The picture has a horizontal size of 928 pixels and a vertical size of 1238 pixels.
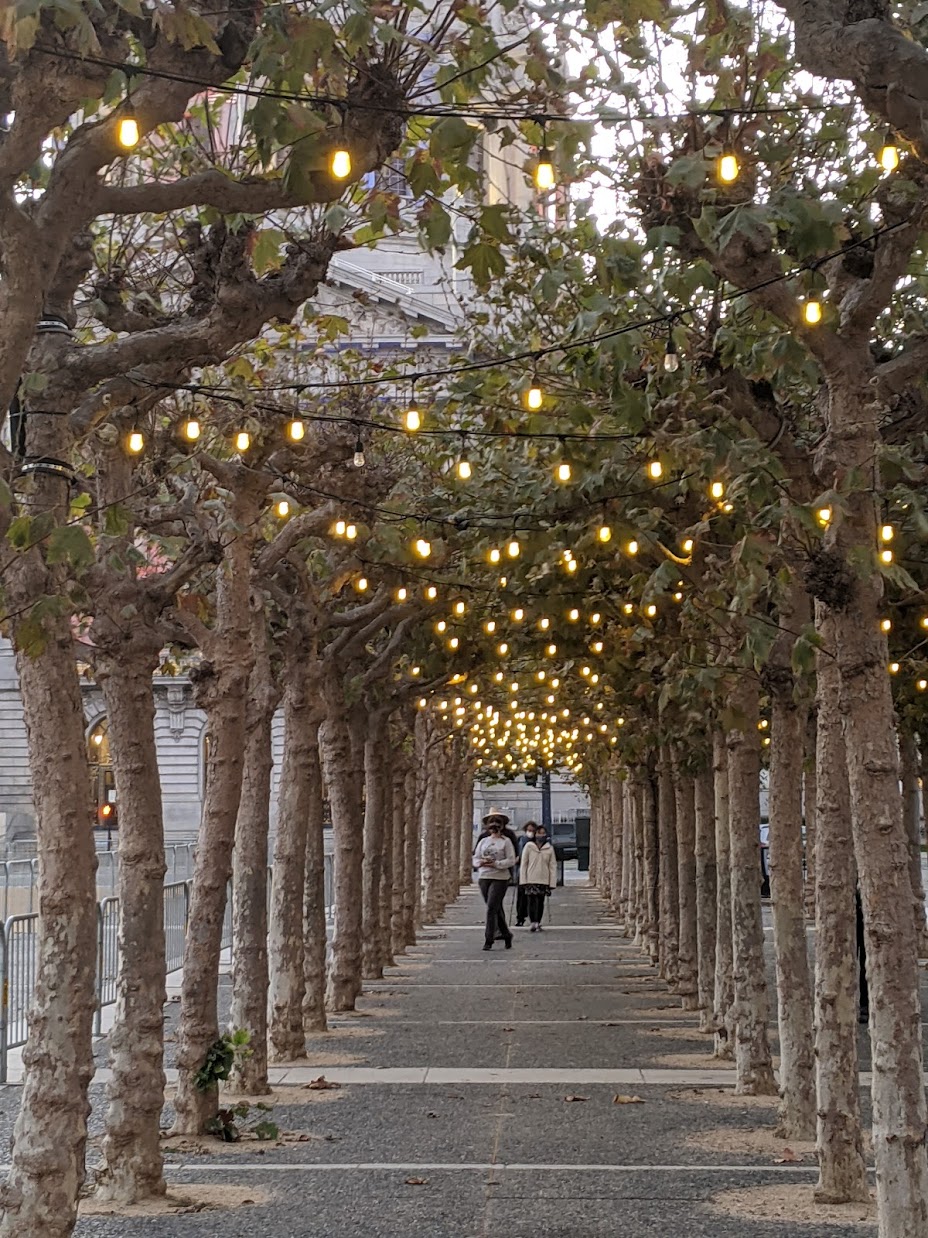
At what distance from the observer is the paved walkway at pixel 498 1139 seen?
8.91 meters

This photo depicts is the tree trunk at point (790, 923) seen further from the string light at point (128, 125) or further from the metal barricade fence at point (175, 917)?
the metal barricade fence at point (175, 917)

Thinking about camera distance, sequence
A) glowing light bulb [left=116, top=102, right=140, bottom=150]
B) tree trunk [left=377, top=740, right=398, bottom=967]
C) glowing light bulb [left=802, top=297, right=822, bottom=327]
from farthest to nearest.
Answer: tree trunk [left=377, top=740, right=398, bottom=967] → glowing light bulb [left=802, top=297, right=822, bottom=327] → glowing light bulb [left=116, top=102, right=140, bottom=150]

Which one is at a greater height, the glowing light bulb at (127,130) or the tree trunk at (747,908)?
the glowing light bulb at (127,130)

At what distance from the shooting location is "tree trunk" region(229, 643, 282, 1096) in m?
13.2

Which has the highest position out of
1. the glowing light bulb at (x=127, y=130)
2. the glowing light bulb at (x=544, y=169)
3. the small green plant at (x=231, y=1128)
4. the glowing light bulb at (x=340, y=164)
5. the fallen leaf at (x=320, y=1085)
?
the glowing light bulb at (x=544, y=169)

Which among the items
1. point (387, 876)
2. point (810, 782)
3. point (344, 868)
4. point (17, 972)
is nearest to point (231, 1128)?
point (17, 972)

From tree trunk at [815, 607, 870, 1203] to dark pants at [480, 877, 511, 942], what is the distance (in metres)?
18.0

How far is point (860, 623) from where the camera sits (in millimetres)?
7977

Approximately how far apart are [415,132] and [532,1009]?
13046 mm

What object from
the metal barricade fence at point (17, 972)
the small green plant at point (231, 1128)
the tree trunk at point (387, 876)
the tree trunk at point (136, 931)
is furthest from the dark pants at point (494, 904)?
the tree trunk at point (136, 931)

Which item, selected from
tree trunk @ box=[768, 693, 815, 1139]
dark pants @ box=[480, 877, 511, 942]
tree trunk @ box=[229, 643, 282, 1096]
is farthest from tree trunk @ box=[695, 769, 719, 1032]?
dark pants @ box=[480, 877, 511, 942]

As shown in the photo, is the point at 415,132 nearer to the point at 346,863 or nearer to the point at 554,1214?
the point at 554,1214

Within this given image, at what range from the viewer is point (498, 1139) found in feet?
37.5

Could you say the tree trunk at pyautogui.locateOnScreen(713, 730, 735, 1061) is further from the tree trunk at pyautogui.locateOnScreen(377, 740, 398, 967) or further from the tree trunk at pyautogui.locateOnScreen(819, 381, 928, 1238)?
the tree trunk at pyautogui.locateOnScreen(377, 740, 398, 967)
